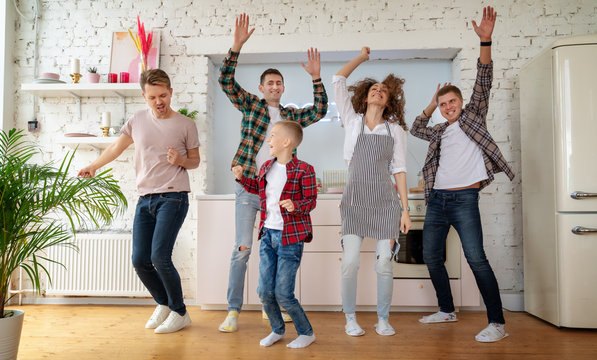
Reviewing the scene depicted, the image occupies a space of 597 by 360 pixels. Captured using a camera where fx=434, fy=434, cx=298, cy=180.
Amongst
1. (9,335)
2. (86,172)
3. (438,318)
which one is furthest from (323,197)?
(9,335)

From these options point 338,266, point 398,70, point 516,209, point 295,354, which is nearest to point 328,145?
point 398,70

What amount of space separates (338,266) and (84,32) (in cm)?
298

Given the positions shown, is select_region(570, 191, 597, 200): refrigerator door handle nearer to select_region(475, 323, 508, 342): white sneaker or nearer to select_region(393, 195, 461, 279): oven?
select_region(393, 195, 461, 279): oven

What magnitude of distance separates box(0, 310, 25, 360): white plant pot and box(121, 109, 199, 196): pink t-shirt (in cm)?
92

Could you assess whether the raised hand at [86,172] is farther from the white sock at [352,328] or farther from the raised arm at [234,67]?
the white sock at [352,328]

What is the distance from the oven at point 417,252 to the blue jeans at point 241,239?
3.93 ft

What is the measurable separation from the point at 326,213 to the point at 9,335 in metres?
2.08

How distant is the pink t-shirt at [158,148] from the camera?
8.47 feet

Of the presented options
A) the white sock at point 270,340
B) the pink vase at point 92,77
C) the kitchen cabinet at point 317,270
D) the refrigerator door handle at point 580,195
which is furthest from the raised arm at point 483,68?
the pink vase at point 92,77

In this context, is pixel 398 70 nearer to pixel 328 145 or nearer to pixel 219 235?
pixel 328 145

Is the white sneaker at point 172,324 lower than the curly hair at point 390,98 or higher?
lower

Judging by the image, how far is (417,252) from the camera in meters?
3.27

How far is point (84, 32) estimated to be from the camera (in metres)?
3.82

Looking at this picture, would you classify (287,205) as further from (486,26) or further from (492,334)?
(486,26)
